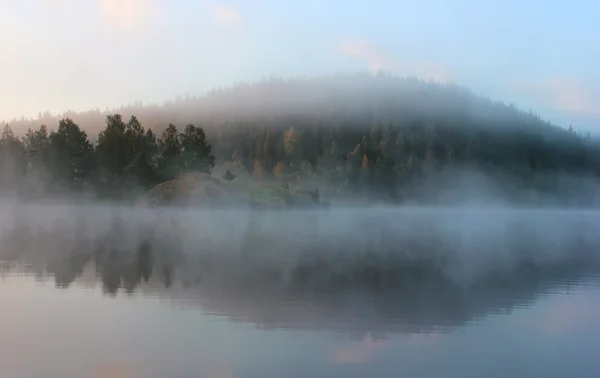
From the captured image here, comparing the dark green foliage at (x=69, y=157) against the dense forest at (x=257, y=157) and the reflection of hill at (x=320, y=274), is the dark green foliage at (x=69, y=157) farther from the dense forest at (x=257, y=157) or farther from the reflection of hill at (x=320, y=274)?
the reflection of hill at (x=320, y=274)

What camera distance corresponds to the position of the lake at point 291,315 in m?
11.4

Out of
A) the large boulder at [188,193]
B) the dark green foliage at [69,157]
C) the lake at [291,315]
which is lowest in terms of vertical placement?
the large boulder at [188,193]

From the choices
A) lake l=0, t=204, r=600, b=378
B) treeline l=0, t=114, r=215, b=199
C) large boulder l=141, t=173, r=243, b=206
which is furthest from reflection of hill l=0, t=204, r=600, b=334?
treeline l=0, t=114, r=215, b=199

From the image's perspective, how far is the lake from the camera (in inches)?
451

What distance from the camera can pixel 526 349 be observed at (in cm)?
1299

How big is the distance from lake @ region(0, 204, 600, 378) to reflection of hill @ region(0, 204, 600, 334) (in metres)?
0.09

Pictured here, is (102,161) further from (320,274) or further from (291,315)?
(291,315)

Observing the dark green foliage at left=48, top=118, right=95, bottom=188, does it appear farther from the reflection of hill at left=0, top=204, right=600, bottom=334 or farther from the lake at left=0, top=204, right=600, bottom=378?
the lake at left=0, top=204, right=600, bottom=378

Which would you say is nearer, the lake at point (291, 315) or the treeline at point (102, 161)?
the lake at point (291, 315)

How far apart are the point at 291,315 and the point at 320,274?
724 centimetres

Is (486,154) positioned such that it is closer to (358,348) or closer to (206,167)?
(206,167)

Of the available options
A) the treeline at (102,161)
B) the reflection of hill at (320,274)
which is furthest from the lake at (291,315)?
the treeline at (102,161)

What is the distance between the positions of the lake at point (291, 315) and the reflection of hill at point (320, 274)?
9 cm

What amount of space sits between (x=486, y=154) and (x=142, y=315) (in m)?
192
